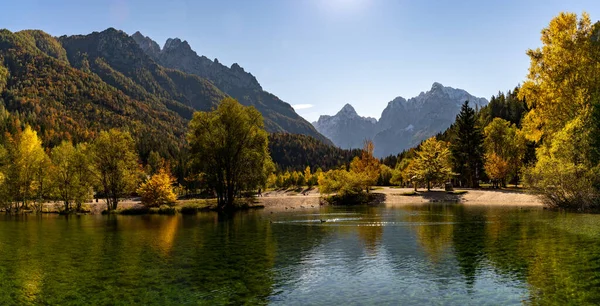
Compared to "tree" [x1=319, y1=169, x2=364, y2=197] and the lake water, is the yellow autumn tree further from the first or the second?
the lake water

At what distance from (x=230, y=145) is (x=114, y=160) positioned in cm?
2389

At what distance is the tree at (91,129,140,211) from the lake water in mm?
37503

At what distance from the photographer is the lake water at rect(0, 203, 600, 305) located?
1827 cm

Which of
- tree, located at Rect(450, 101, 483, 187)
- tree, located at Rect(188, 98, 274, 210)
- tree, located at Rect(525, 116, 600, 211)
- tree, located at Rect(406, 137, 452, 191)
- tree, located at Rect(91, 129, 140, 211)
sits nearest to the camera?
tree, located at Rect(525, 116, 600, 211)

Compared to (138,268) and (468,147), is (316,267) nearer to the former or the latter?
(138,268)

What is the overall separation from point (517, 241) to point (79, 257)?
1347 inches

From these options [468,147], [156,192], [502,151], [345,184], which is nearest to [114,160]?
[156,192]

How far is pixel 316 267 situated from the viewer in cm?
2480

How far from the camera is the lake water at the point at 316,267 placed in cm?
1827

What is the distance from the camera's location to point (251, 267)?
25.0 metres

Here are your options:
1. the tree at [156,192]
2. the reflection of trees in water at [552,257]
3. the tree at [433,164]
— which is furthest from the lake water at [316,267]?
the tree at [433,164]

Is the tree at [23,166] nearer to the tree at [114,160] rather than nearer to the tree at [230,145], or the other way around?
the tree at [114,160]

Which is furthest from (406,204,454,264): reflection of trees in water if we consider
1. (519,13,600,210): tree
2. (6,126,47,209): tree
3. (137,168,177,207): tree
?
(6,126,47,209): tree

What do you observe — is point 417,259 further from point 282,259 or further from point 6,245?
point 6,245
